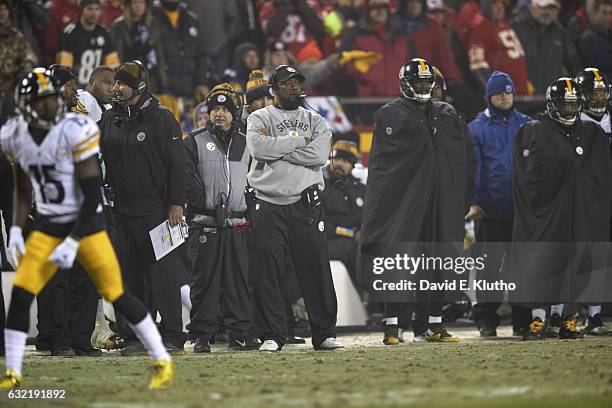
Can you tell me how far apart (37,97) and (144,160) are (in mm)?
2644

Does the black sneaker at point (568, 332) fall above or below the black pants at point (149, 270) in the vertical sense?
below

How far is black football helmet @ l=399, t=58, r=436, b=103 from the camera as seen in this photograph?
12.0 meters

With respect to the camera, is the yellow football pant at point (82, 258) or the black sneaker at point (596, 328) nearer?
the yellow football pant at point (82, 258)

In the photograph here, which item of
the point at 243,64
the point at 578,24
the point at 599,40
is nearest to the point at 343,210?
the point at 243,64

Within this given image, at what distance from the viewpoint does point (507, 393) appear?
24.3ft

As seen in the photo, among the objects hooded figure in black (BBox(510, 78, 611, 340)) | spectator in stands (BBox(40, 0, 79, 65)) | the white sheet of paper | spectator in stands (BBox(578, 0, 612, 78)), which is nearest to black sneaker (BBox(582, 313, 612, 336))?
hooded figure in black (BBox(510, 78, 611, 340))

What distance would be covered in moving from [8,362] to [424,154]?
504 cm

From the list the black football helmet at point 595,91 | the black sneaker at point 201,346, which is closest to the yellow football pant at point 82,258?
the black sneaker at point 201,346

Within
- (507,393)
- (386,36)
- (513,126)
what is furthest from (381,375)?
(386,36)

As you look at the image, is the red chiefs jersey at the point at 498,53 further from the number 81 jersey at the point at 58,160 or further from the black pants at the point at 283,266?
the number 81 jersey at the point at 58,160

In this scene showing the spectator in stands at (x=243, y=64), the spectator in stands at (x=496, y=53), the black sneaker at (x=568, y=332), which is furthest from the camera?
the spectator in stands at (x=496, y=53)

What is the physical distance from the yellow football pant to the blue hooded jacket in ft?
18.2

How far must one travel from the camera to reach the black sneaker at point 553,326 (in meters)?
12.2

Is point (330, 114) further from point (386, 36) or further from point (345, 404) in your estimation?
point (345, 404)
